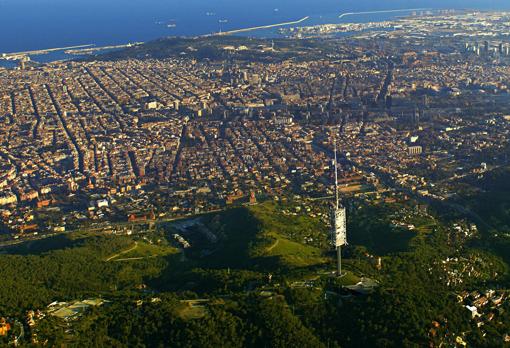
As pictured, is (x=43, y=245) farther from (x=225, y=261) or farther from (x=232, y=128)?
(x=232, y=128)

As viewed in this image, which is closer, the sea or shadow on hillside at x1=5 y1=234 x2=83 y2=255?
shadow on hillside at x1=5 y1=234 x2=83 y2=255

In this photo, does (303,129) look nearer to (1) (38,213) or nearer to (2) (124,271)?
(1) (38,213)

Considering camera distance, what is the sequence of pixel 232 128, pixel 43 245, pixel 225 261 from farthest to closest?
pixel 232 128, pixel 43 245, pixel 225 261

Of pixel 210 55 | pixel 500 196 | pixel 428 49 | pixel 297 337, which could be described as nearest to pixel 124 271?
pixel 297 337

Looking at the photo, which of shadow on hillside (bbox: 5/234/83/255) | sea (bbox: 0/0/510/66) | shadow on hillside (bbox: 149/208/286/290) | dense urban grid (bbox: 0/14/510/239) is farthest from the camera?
sea (bbox: 0/0/510/66)

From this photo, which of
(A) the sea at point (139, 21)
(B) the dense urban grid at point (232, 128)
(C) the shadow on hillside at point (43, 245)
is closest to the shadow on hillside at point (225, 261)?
(B) the dense urban grid at point (232, 128)

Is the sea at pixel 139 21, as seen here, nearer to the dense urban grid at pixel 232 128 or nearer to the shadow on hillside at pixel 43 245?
the dense urban grid at pixel 232 128

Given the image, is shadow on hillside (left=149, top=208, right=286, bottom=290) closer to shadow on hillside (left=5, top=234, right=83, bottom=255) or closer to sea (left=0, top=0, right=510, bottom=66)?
shadow on hillside (left=5, top=234, right=83, bottom=255)

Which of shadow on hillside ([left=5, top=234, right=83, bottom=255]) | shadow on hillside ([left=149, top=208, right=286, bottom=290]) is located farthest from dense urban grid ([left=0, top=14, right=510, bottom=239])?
shadow on hillside ([left=149, top=208, right=286, bottom=290])

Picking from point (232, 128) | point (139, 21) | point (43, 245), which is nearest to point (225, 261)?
point (43, 245)
